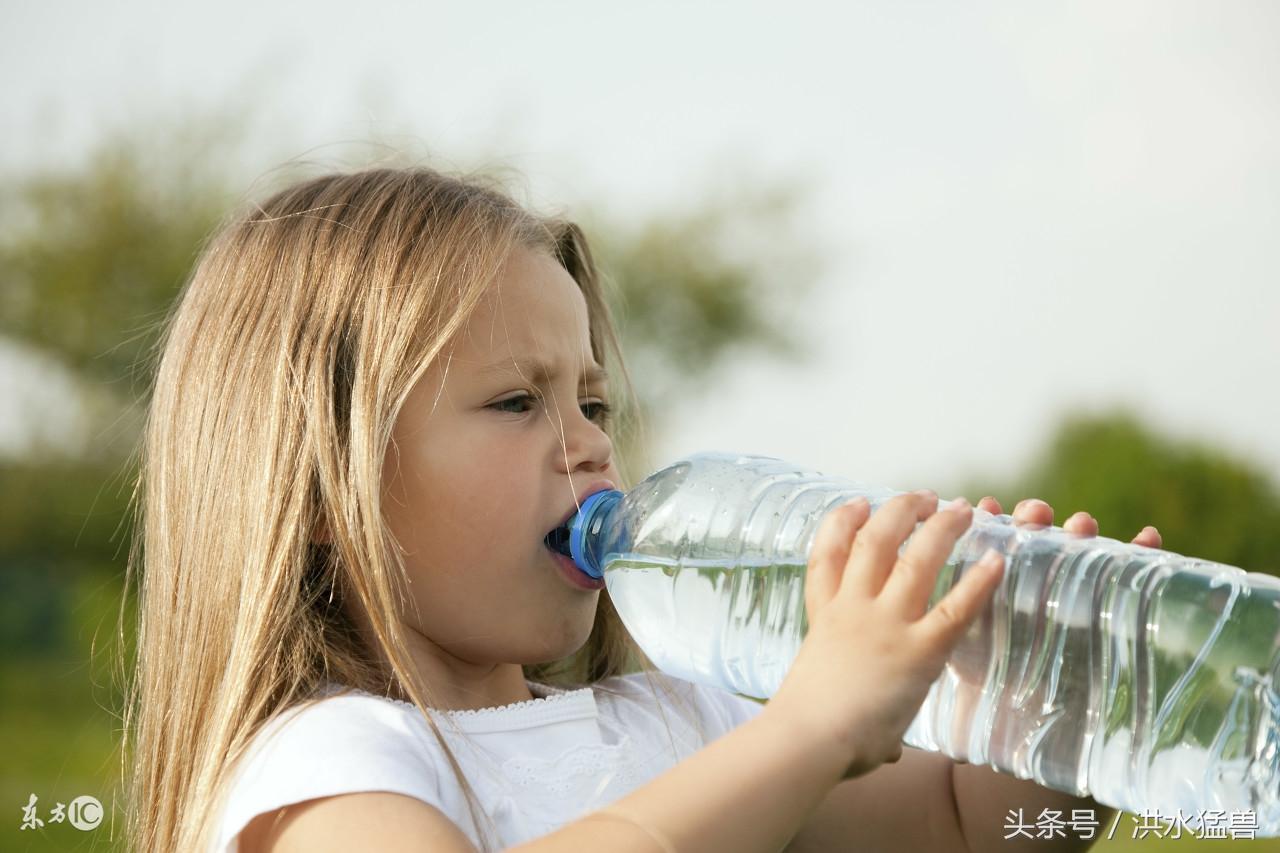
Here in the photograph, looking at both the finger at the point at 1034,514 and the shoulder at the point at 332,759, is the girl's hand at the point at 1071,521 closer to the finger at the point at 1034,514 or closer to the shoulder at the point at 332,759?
the finger at the point at 1034,514

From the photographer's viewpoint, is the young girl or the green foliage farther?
the green foliage

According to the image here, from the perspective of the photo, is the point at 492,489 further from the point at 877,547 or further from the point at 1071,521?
the point at 1071,521

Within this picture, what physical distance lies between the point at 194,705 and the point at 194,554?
157 millimetres

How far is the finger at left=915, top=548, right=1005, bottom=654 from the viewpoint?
0.92 m

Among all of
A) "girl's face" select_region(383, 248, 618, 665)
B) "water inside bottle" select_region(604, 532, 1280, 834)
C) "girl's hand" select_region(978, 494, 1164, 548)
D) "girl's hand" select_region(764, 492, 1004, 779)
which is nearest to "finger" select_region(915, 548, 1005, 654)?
"girl's hand" select_region(764, 492, 1004, 779)

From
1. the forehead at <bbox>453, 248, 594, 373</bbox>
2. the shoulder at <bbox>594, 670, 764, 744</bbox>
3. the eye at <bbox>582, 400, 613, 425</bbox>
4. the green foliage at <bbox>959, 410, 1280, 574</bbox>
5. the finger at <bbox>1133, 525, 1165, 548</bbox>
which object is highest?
the forehead at <bbox>453, 248, 594, 373</bbox>

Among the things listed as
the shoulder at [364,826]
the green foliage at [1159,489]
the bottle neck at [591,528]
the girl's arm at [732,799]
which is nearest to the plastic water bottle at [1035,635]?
the bottle neck at [591,528]

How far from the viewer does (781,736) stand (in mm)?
908

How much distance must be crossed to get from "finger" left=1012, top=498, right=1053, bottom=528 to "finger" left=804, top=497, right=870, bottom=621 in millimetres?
380

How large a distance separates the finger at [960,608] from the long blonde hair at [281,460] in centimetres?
49

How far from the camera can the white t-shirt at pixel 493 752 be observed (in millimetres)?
1074

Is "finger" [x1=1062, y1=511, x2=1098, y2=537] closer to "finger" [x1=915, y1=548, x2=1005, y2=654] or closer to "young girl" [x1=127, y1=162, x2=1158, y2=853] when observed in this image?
"young girl" [x1=127, y1=162, x2=1158, y2=853]

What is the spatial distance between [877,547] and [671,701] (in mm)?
667

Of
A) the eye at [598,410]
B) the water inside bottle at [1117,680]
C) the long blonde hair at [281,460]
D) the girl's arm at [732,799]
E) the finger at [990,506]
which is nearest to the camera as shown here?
the girl's arm at [732,799]
